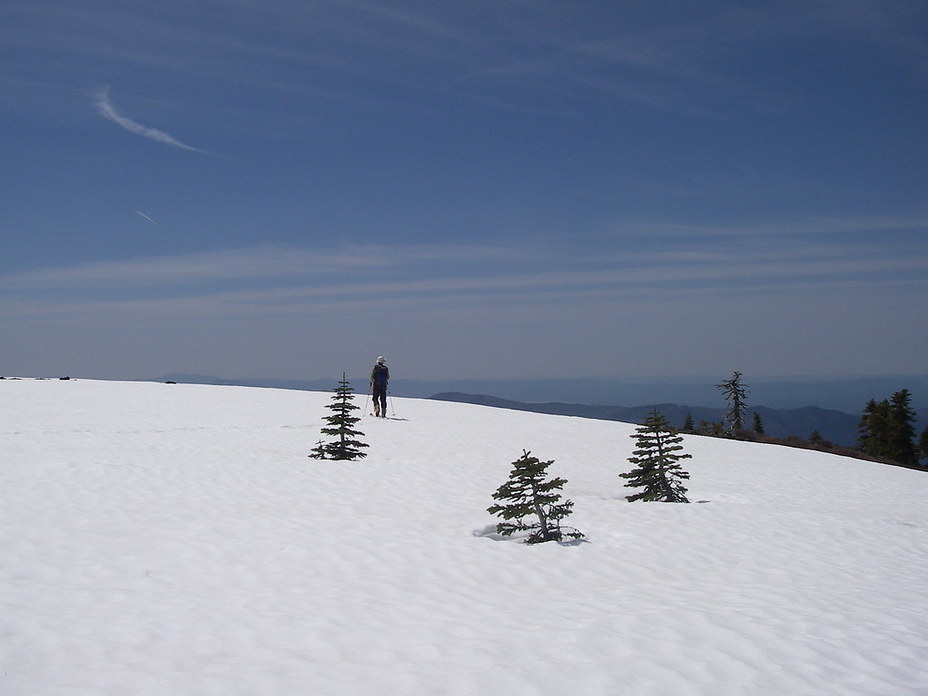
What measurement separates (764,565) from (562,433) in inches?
882

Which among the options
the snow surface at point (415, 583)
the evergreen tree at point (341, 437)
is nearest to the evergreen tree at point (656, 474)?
the snow surface at point (415, 583)

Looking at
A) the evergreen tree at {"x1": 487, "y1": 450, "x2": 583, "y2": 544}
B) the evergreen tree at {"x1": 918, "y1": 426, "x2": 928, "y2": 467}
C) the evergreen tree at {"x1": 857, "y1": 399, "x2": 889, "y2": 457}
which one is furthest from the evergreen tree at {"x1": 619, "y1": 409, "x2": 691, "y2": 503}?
the evergreen tree at {"x1": 918, "y1": 426, "x2": 928, "y2": 467}

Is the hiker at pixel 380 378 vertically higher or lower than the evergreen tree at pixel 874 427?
higher

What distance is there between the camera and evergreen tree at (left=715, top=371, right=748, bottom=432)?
51.1 m

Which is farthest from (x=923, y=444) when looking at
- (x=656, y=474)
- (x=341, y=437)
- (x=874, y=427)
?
(x=341, y=437)

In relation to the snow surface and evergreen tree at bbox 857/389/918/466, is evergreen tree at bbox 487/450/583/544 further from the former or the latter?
evergreen tree at bbox 857/389/918/466

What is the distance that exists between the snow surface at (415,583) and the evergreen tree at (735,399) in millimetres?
30207

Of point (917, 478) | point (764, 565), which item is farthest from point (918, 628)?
point (917, 478)

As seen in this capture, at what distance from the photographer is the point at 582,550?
12102 mm

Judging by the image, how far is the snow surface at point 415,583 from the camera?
6367 millimetres

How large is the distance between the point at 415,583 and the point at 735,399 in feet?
155

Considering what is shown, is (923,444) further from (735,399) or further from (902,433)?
(735,399)

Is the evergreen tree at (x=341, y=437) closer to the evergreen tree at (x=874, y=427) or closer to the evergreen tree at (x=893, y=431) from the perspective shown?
the evergreen tree at (x=893, y=431)

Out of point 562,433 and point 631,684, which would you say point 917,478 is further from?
point 631,684
